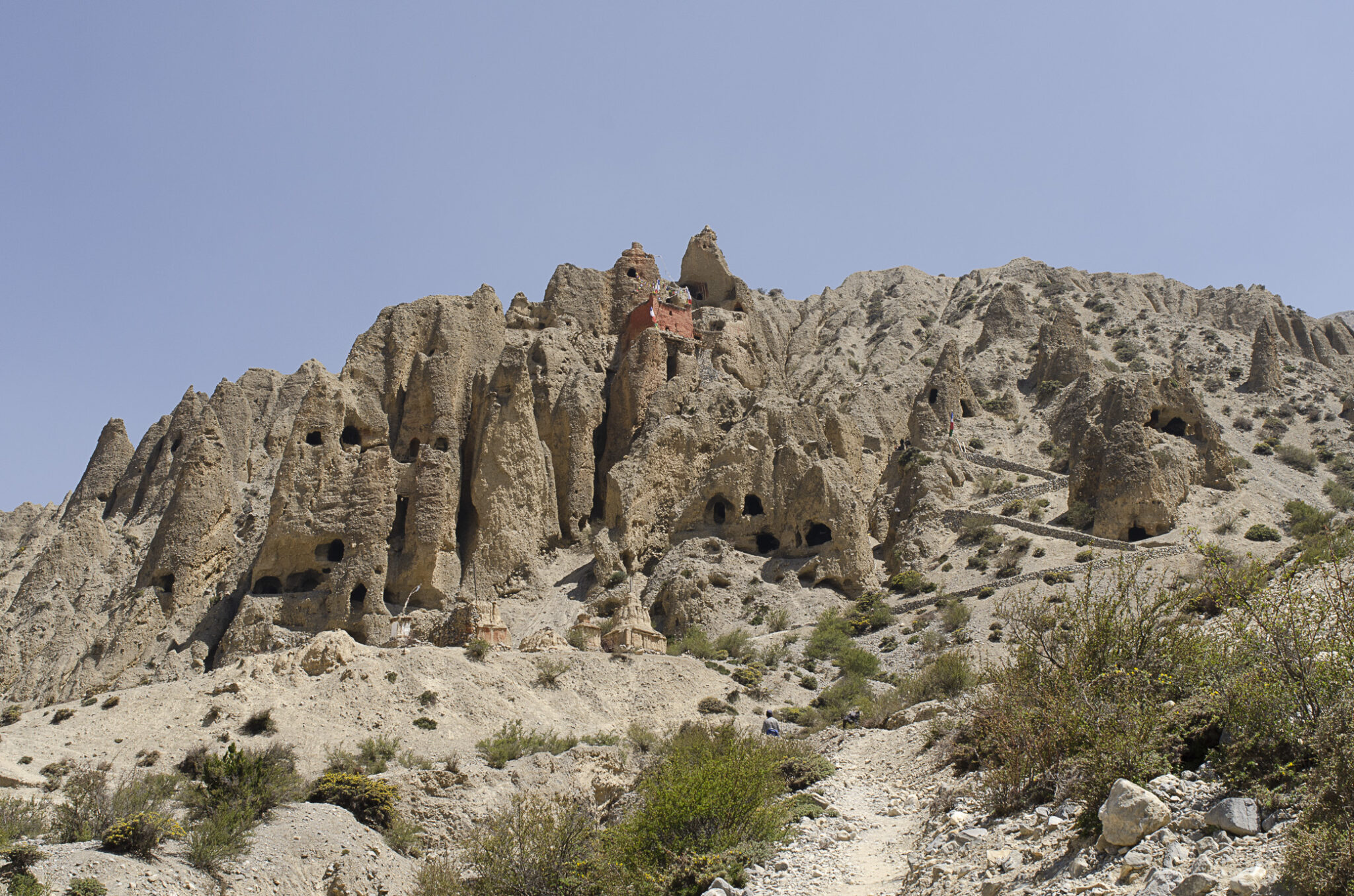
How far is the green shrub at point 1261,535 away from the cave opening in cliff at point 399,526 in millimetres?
35864

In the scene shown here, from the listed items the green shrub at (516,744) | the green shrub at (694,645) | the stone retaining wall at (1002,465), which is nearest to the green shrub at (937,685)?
the green shrub at (694,645)

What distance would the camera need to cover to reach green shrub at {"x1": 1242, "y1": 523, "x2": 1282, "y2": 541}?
4194cm

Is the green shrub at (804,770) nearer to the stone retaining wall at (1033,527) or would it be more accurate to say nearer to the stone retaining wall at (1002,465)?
the stone retaining wall at (1033,527)

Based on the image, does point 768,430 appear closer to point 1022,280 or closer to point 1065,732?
point 1065,732

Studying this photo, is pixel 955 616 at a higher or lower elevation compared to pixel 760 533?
lower

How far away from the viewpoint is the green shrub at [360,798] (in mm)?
20953

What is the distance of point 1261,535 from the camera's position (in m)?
42.0

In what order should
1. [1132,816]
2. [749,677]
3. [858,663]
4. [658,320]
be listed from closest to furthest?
[1132,816]
[749,677]
[858,663]
[658,320]

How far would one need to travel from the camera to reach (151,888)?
15453 millimetres

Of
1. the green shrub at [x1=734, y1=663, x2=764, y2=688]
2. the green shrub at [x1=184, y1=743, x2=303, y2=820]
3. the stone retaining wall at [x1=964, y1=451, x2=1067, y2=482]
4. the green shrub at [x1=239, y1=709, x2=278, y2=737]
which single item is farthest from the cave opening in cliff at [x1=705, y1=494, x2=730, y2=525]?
the green shrub at [x1=184, y1=743, x2=303, y2=820]

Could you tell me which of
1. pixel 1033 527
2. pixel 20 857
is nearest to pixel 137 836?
pixel 20 857

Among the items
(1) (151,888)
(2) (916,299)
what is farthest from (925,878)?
(2) (916,299)

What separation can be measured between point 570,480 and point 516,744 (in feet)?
87.6

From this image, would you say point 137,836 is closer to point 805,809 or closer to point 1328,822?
point 805,809
